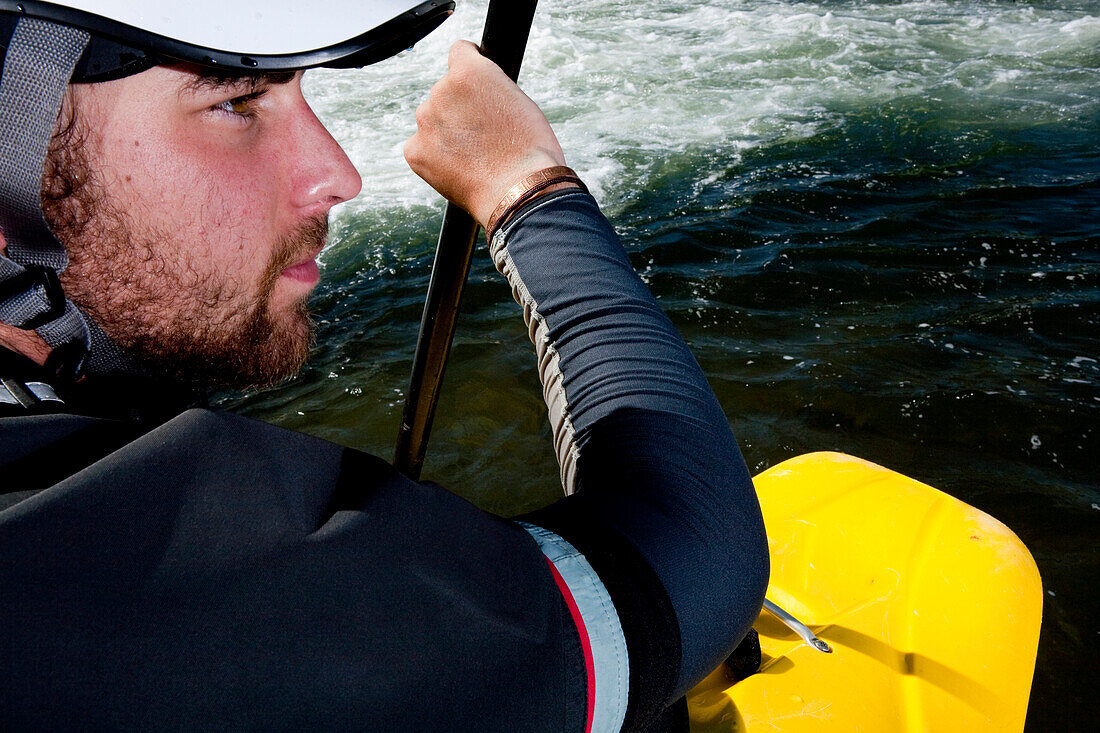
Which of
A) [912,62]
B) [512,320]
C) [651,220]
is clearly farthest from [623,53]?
[512,320]

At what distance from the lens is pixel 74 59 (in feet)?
2.96

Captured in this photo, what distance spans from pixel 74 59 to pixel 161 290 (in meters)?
0.31

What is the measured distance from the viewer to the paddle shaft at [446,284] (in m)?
1.34

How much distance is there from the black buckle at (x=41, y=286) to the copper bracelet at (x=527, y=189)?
2.06 ft

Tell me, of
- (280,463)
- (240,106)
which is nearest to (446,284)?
(240,106)

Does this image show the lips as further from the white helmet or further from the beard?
the white helmet

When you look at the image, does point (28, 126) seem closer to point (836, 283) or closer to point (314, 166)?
point (314, 166)

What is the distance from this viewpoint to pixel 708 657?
3.05ft

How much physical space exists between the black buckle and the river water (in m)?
2.45

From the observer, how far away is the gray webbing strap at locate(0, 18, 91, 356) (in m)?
0.88

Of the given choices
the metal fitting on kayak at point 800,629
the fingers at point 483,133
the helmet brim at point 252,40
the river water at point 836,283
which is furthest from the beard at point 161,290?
the river water at point 836,283

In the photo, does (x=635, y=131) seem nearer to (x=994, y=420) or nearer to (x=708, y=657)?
(x=994, y=420)

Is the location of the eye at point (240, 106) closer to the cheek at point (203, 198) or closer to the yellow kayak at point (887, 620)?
the cheek at point (203, 198)

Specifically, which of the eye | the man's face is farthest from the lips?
the eye
